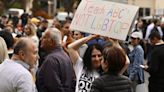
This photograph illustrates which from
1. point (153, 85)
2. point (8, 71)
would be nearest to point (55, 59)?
point (8, 71)

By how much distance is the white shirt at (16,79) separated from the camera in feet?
18.7

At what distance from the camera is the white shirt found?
570cm

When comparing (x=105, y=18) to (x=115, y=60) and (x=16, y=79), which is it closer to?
(x=115, y=60)

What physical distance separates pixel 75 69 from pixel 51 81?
0.36m

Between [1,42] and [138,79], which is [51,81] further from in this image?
[138,79]

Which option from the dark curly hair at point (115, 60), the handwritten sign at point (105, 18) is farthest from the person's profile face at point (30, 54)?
the handwritten sign at point (105, 18)

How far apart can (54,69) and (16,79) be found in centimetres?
168

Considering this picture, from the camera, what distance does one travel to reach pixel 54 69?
24.2ft

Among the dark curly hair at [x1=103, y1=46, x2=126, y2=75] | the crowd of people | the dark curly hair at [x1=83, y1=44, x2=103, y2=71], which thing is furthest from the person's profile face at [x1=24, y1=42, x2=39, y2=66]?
the dark curly hair at [x1=83, y1=44, x2=103, y2=71]

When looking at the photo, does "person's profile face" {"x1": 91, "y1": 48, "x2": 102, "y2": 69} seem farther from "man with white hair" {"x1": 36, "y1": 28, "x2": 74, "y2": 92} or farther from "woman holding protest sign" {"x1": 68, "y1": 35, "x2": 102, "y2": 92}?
"man with white hair" {"x1": 36, "y1": 28, "x2": 74, "y2": 92}

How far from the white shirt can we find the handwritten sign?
7.56 feet

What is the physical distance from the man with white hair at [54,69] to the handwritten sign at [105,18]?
2.34 feet

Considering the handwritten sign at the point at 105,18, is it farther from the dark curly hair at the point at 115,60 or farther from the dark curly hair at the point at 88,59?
the dark curly hair at the point at 115,60

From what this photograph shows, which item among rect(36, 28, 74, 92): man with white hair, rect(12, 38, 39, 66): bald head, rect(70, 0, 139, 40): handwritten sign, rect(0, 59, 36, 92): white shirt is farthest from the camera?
rect(70, 0, 139, 40): handwritten sign
